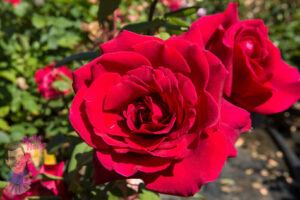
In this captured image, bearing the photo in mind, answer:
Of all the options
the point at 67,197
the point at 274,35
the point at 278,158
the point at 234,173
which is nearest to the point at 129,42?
the point at 67,197

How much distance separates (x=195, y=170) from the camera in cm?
37

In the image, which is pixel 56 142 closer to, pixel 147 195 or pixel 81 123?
pixel 147 195

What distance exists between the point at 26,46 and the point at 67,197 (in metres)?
1.27

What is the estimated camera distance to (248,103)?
18.1 inches

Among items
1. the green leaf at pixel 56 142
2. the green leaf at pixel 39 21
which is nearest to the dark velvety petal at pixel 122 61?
the green leaf at pixel 56 142

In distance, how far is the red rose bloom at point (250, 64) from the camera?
44cm

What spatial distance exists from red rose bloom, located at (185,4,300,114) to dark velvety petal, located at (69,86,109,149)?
0.20m

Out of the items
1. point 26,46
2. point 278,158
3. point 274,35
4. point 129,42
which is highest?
point 129,42

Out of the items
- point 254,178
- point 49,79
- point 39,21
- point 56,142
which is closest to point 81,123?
point 56,142

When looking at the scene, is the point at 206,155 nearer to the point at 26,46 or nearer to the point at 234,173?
the point at 26,46

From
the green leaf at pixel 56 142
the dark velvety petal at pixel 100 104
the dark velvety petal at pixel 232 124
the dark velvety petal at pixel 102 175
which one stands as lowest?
the green leaf at pixel 56 142

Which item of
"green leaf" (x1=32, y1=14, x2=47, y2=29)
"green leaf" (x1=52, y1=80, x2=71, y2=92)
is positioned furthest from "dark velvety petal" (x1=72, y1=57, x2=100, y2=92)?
"green leaf" (x1=32, y1=14, x2=47, y2=29)

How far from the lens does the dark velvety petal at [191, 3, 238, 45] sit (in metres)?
0.45

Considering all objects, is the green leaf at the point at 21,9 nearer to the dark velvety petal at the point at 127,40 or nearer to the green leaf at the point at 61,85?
the green leaf at the point at 61,85
